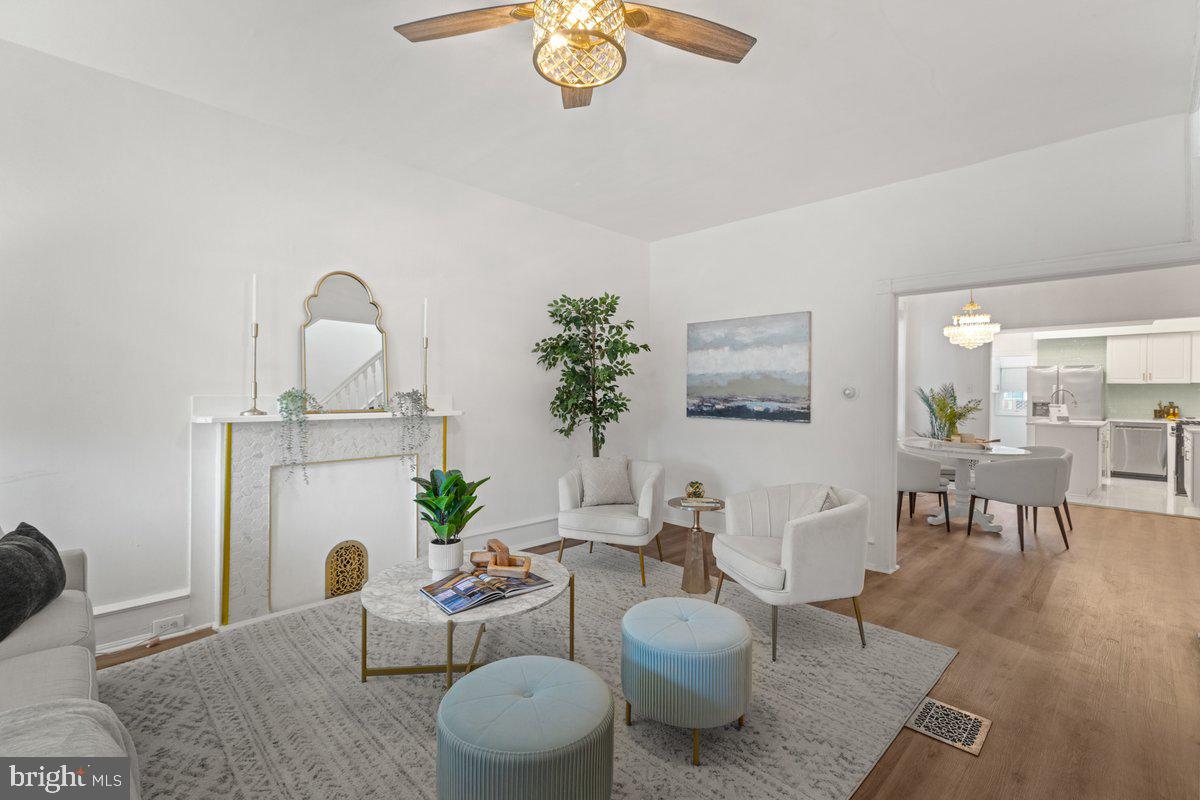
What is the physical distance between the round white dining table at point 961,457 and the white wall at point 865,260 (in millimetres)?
1800

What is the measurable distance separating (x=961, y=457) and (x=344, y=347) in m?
5.78

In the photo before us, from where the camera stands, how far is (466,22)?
1.78 meters

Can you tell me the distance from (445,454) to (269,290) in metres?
1.54

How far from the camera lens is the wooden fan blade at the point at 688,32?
1684mm

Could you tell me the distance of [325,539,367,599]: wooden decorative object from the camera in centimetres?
328

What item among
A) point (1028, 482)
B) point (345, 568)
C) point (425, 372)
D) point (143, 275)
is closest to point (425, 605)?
point (345, 568)

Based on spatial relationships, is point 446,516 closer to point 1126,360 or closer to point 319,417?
point 319,417

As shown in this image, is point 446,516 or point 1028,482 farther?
point 1028,482

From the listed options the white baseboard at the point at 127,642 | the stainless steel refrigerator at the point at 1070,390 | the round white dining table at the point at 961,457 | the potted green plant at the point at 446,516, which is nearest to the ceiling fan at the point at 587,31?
the potted green plant at the point at 446,516

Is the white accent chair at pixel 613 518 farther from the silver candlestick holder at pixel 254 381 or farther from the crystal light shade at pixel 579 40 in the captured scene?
the crystal light shade at pixel 579 40

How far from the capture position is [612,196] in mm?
4176

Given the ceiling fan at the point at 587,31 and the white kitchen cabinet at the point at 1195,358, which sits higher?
the ceiling fan at the point at 587,31

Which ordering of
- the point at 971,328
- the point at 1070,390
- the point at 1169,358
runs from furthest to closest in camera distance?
the point at 1070,390 < the point at 1169,358 < the point at 971,328

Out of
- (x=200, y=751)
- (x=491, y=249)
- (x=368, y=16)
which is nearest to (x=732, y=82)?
(x=368, y=16)
